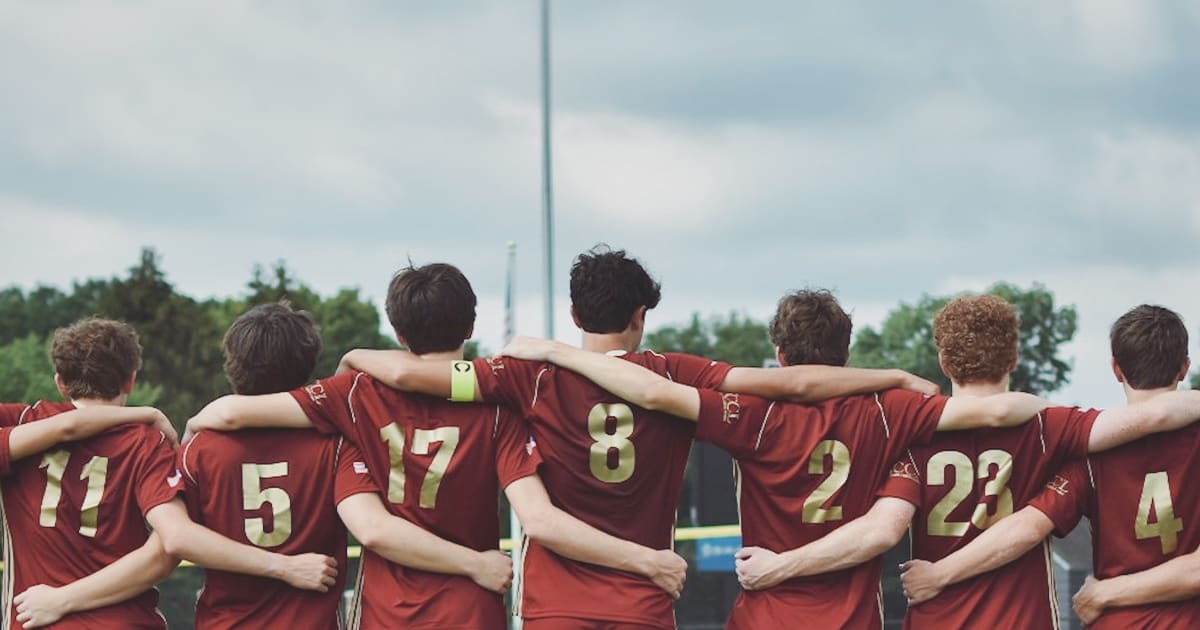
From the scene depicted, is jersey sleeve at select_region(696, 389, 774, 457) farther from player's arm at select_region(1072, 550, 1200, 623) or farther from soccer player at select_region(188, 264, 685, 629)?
player's arm at select_region(1072, 550, 1200, 623)

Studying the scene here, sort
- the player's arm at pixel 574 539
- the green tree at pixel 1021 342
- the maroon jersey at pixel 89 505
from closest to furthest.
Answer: the player's arm at pixel 574 539, the maroon jersey at pixel 89 505, the green tree at pixel 1021 342

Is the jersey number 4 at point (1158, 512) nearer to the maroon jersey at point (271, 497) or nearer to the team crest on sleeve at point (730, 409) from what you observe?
the team crest on sleeve at point (730, 409)

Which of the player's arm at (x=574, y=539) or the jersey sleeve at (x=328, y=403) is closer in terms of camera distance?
the player's arm at (x=574, y=539)

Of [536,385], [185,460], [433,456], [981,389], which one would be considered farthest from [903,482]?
[185,460]

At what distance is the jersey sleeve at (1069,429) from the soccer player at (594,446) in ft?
1.93

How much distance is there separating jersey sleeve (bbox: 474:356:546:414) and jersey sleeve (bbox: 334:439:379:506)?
61 centimetres

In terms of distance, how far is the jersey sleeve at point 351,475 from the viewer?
6098mm

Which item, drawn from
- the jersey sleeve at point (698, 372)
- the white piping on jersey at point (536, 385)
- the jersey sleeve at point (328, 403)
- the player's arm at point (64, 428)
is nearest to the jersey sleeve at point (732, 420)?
the jersey sleeve at point (698, 372)

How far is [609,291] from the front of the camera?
627 centimetres

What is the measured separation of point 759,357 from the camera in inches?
3580

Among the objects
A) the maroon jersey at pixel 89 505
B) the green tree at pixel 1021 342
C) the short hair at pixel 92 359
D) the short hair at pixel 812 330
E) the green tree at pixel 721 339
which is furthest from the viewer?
the green tree at pixel 721 339

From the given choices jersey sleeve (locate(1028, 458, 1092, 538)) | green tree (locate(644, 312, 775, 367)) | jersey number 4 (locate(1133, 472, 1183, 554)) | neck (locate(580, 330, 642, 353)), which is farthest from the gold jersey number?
green tree (locate(644, 312, 775, 367))

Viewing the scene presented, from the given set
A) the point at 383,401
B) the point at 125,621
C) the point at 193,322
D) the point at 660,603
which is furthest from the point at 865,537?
the point at 193,322

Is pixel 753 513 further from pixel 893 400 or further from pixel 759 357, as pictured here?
pixel 759 357
